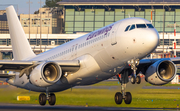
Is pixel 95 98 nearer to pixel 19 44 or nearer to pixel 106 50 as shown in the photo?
pixel 106 50

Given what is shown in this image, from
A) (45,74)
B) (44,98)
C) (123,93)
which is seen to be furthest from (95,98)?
(45,74)

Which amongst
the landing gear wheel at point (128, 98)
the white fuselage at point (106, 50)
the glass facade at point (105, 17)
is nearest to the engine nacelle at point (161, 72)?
the landing gear wheel at point (128, 98)

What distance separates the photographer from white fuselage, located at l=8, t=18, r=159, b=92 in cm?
2519

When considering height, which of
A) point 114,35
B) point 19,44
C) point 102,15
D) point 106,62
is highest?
point 102,15

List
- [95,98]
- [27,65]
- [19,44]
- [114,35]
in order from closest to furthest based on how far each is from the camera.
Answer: [114,35] < [27,65] < [95,98] < [19,44]

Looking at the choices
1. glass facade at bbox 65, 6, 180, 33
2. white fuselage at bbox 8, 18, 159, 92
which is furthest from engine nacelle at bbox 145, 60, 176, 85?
glass facade at bbox 65, 6, 180, 33

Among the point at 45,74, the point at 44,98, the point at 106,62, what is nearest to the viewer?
the point at 106,62

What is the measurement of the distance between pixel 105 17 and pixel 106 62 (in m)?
87.4

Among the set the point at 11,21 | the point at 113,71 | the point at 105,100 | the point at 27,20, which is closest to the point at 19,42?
the point at 11,21

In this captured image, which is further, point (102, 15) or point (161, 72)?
point (102, 15)

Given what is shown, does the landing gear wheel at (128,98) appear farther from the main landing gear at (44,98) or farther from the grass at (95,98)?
the main landing gear at (44,98)

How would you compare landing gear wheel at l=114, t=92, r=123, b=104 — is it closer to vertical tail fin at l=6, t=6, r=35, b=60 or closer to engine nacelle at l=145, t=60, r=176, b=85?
engine nacelle at l=145, t=60, r=176, b=85

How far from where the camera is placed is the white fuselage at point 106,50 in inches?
992

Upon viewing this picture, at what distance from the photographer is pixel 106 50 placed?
91.5 ft
